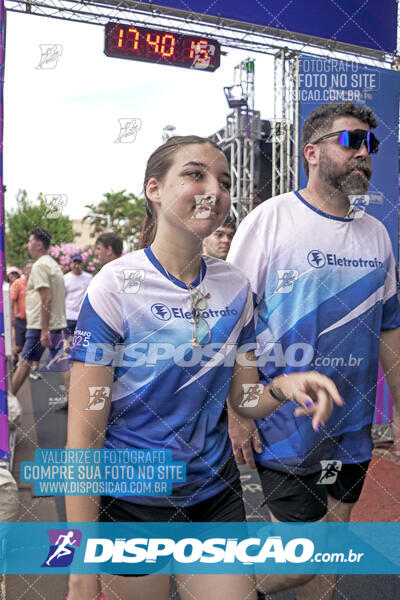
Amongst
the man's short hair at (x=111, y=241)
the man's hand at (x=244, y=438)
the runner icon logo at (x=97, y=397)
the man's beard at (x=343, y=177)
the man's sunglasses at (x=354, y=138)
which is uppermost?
the man's sunglasses at (x=354, y=138)

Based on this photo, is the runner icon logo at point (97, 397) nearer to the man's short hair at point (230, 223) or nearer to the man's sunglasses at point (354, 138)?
the man's short hair at point (230, 223)

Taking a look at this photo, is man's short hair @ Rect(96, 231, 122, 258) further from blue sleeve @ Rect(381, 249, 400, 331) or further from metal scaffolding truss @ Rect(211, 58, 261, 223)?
blue sleeve @ Rect(381, 249, 400, 331)

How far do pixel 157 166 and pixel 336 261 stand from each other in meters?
0.69

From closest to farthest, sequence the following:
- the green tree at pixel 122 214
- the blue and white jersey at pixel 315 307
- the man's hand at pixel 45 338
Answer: the green tree at pixel 122 214 → the blue and white jersey at pixel 315 307 → the man's hand at pixel 45 338

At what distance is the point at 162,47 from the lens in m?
1.76

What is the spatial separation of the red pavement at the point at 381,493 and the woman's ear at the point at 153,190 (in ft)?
6.54

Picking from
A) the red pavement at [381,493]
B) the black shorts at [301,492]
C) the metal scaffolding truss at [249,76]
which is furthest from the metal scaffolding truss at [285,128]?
the red pavement at [381,493]

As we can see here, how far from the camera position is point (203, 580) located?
1503 millimetres

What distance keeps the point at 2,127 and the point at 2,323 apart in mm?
644

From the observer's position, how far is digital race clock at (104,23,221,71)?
1.73m

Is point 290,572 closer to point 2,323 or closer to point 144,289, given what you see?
point 144,289

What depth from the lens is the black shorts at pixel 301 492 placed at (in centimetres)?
192

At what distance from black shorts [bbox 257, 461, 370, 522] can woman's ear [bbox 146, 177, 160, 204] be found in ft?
3.23

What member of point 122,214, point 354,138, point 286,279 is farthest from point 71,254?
point 354,138
